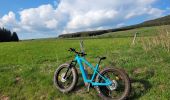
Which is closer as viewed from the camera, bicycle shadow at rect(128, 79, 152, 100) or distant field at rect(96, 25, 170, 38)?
bicycle shadow at rect(128, 79, 152, 100)

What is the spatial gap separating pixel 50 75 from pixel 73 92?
1.75 metres

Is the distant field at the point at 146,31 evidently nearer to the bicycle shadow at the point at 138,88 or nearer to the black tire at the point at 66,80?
the bicycle shadow at the point at 138,88

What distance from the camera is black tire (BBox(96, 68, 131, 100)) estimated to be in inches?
269

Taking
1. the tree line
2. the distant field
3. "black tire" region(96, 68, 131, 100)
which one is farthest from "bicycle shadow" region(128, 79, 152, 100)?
the tree line

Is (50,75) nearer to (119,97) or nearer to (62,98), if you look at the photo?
(62,98)

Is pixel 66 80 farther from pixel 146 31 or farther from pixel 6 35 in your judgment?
pixel 6 35

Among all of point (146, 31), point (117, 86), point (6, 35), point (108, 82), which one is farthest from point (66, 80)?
point (6, 35)

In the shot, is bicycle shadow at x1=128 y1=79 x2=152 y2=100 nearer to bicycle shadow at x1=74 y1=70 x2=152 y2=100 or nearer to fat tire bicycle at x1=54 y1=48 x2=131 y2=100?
bicycle shadow at x1=74 y1=70 x2=152 y2=100

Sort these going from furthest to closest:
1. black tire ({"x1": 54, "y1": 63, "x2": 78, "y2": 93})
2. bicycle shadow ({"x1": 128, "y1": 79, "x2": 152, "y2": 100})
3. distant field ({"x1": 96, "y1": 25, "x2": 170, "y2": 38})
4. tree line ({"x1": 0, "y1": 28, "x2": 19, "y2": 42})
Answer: tree line ({"x1": 0, "y1": 28, "x2": 19, "y2": 42}) → distant field ({"x1": 96, "y1": 25, "x2": 170, "y2": 38}) → black tire ({"x1": 54, "y1": 63, "x2": 78, "y2": 93}) → bicycle shadow ({"x1": 128, "y1": 79, "x2": 152, "y2": 100})

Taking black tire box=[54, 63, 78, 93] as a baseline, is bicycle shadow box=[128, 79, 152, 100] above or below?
below

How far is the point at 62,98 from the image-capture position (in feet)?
25.3

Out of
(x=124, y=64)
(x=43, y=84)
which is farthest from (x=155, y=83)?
(x=43, y=84)

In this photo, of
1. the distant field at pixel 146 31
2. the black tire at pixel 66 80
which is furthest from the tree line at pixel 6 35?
the black tire at pixel 66 80

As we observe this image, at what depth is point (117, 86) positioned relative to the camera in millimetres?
7180
